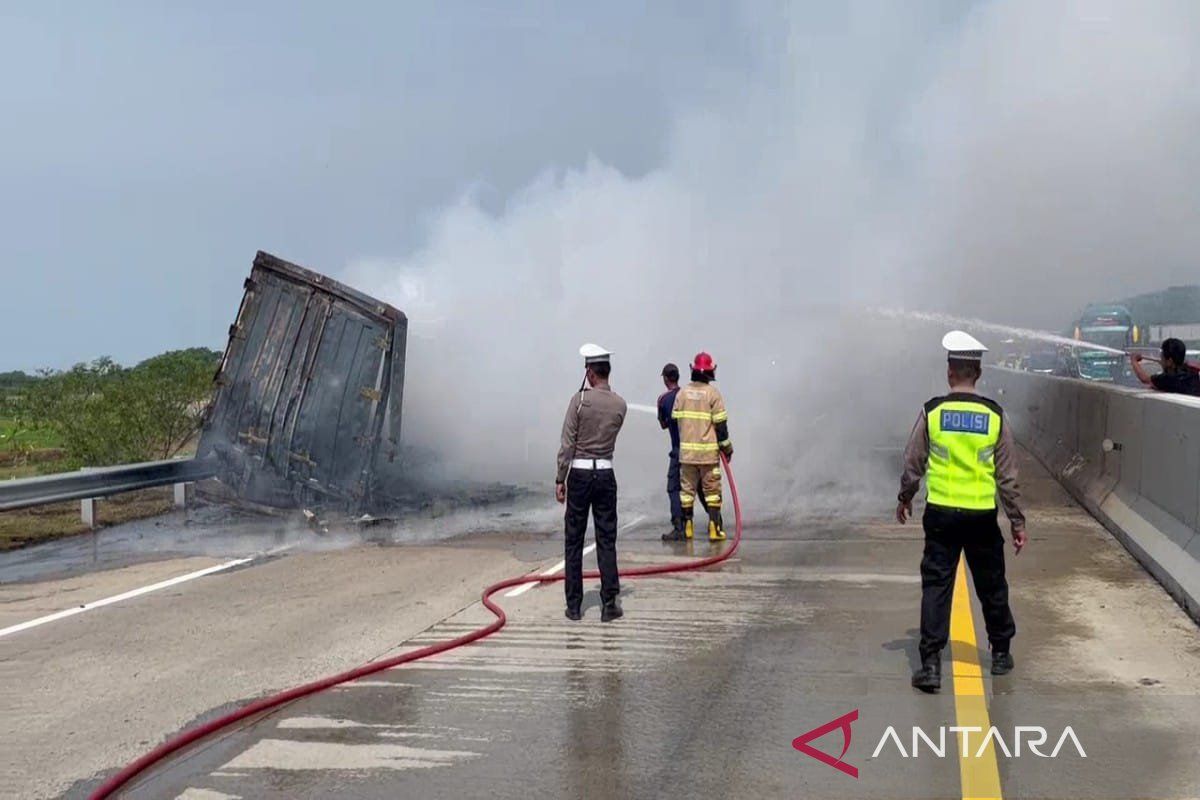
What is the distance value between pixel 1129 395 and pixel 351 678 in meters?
8.41

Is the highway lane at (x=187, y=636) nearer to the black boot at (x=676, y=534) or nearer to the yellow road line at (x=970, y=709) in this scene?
the black boot at (x=676, y=534)

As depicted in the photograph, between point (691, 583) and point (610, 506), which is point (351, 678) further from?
point (691, 583)

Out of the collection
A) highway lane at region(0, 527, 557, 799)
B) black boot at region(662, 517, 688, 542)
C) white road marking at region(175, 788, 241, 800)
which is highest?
black boot at region(662, 517, 688, 542)

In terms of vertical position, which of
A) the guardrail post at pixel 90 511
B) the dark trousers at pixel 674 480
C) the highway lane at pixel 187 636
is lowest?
the highway lane at pixel 187 636

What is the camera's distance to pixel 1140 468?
1087 cm

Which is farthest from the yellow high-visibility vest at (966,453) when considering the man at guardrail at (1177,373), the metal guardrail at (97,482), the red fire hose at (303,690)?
the metal guardrail at (97,482)

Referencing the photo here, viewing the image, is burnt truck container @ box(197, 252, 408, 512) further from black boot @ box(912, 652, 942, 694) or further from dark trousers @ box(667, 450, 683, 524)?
black boot @ box(912, 652, 942, 694)

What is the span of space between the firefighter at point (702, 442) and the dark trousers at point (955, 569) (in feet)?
17.0

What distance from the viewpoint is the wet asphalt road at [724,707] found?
16.4 feet

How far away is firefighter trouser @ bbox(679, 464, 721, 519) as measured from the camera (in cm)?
1170

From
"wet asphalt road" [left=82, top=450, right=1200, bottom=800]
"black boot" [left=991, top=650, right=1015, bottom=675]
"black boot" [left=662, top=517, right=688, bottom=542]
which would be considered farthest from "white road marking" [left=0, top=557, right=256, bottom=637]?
"black boot" [left=991, top=650, right=1015, bottom=675]

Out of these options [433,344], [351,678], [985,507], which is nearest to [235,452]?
[433,344]

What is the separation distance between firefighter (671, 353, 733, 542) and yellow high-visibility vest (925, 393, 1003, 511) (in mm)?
5192

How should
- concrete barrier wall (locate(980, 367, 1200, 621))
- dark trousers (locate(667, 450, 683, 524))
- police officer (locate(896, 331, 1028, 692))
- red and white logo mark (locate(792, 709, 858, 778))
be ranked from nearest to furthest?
red and white logo mark (locate(792, 709, 858, 778)) → police officer (locate(896, 331, 1028, 692)) → concrete barrier wall (locate(980, 367, 1200, 621)) → dark trousers (locate(667, 450, 683, 524))
